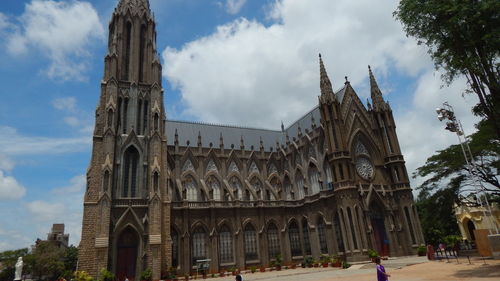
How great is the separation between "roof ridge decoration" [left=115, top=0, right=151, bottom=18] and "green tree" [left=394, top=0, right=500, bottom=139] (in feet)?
108

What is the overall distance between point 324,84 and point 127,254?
2881cm

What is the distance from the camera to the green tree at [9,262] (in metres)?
60.4

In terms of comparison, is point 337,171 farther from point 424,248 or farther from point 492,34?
point 492,34

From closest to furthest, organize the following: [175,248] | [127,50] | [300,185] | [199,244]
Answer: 1. [175,248]
2. [199,244]
3. [127,50]
4. [300,185]

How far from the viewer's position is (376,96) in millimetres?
42719

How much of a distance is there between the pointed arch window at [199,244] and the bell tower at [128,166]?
502cm

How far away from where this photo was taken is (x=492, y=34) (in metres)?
16.6

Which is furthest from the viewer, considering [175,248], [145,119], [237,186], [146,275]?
[237,186]

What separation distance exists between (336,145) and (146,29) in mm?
27694

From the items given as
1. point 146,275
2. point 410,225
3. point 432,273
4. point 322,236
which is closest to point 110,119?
point 146,275


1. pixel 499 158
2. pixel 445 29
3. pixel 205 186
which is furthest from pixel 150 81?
pixel 499 158

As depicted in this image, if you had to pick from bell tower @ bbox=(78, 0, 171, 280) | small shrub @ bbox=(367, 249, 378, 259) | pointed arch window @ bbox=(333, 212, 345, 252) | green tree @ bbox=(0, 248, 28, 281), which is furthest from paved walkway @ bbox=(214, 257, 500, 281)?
green tree @ bbox=(0, 248, 28, 281)

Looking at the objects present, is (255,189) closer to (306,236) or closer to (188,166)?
(306,236)

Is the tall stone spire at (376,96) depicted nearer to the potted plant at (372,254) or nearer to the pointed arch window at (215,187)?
the potted plant at (372,254)
